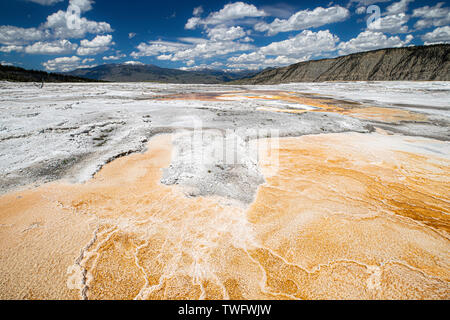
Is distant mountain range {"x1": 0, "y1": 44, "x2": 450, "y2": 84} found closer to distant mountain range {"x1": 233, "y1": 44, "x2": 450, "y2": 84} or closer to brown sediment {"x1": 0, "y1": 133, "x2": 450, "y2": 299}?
distant mountain range {"x1": 233, "y1": 44, "x2": 450, "y2": 84}

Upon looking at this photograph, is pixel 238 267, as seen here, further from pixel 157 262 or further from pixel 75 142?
pixel 75 142

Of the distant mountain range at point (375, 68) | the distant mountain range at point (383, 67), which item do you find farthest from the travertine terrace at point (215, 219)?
the distant mountain range at point (383, 67)

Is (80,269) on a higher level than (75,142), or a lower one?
lower

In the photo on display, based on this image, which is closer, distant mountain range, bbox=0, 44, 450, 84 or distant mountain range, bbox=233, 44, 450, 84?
distant mountain range, bbox=0, 44, 450, 84

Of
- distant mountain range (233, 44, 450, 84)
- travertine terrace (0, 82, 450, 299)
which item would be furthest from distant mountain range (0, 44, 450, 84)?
travertine terrace (0, 82, 450, 299)

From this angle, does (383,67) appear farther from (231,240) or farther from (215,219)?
(231,240)
